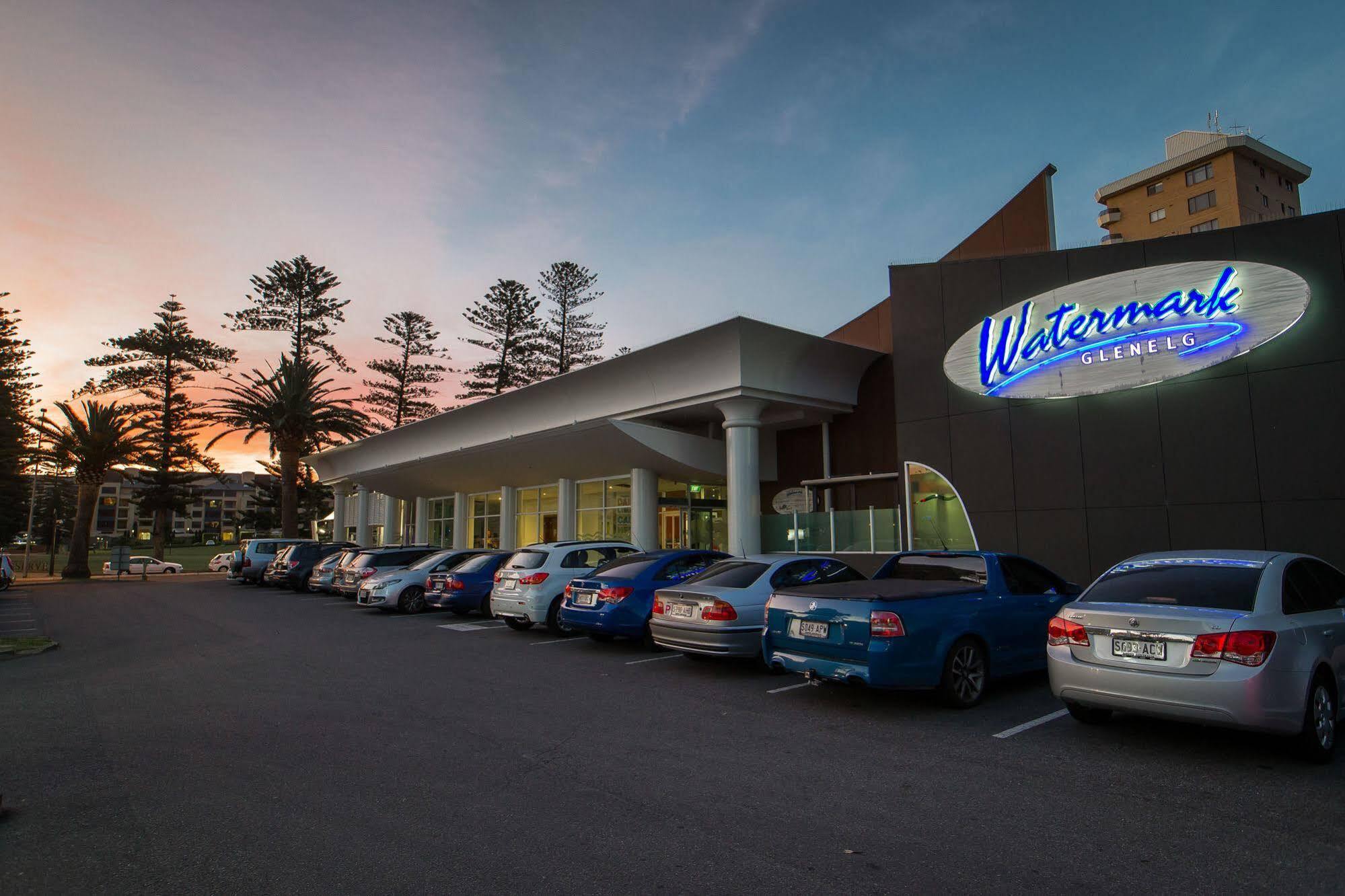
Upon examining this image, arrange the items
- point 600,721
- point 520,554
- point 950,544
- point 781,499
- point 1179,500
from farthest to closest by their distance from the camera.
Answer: point 781,499 → point 950,544 → point 520,554 → point 1179,500 → point 600,721

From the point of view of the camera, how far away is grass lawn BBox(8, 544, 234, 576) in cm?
4973

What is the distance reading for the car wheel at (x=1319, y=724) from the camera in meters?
5.53

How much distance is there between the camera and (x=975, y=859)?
4.07 m

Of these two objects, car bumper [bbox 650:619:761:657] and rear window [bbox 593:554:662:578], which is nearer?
car bumper [bbox 650:619:761:657]

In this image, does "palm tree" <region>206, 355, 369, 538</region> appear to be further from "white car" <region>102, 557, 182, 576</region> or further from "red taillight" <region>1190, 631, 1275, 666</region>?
"red taillight" <region>1190, 631, 1275, 666</region>

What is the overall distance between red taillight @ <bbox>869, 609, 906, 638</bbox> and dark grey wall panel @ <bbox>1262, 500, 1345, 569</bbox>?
884 centimetres

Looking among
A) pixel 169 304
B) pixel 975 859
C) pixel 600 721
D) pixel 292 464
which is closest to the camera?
pixel 975 859

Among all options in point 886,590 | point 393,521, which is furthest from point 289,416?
point 886,590

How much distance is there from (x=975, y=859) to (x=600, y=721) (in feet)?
12.6

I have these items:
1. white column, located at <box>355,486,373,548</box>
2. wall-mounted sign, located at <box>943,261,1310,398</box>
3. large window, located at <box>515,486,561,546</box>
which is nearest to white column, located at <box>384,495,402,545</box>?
white column, located at <box>355,486,373,548</box>

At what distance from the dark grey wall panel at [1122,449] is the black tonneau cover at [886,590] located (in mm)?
7456

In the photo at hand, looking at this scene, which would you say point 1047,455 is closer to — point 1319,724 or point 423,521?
point 1319,724

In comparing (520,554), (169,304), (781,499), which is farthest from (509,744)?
(169,304)

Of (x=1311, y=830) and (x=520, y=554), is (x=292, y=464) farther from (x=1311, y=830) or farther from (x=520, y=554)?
(x=1311, y=830)
